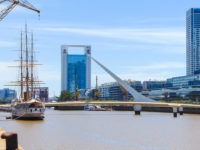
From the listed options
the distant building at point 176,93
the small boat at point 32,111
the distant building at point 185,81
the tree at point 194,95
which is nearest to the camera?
the small boat at point 32,111

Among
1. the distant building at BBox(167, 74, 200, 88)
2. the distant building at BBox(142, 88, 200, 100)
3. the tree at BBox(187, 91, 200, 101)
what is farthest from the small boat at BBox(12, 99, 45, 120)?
the distant building at BBox(167, 74, 200, 88)

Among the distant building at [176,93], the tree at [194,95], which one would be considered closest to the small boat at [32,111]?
the tree at [194,95]

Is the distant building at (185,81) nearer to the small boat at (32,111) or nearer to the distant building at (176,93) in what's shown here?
the distant building at (176,93)

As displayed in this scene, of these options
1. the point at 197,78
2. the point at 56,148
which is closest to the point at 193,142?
the point at 56,148

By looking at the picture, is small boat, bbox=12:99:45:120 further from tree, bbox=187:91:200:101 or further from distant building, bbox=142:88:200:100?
distant building, bbox=142:88:200:100

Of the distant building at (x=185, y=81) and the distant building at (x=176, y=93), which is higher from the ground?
the distant building at (x=185, y=81)

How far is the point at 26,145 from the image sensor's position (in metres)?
24.6

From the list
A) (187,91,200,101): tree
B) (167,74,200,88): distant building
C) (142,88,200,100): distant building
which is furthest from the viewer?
(167,74,200,88): distant building

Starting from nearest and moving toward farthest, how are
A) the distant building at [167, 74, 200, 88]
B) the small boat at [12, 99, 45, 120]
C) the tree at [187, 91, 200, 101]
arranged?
the small boat at [12, 99, 45, 120]
the tree at [187, 91, 200, 101]
the distant building at [167, 74, 200, 88]

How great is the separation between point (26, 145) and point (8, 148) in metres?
10.9

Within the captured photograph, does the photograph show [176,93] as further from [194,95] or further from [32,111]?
[32,111]

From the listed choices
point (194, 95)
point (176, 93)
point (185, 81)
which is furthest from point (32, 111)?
point (185, 81)

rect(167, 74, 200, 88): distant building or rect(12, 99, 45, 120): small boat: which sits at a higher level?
rect(167, 74, 200, 88): distant building

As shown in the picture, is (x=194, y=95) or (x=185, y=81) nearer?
(x=194, y=95)
